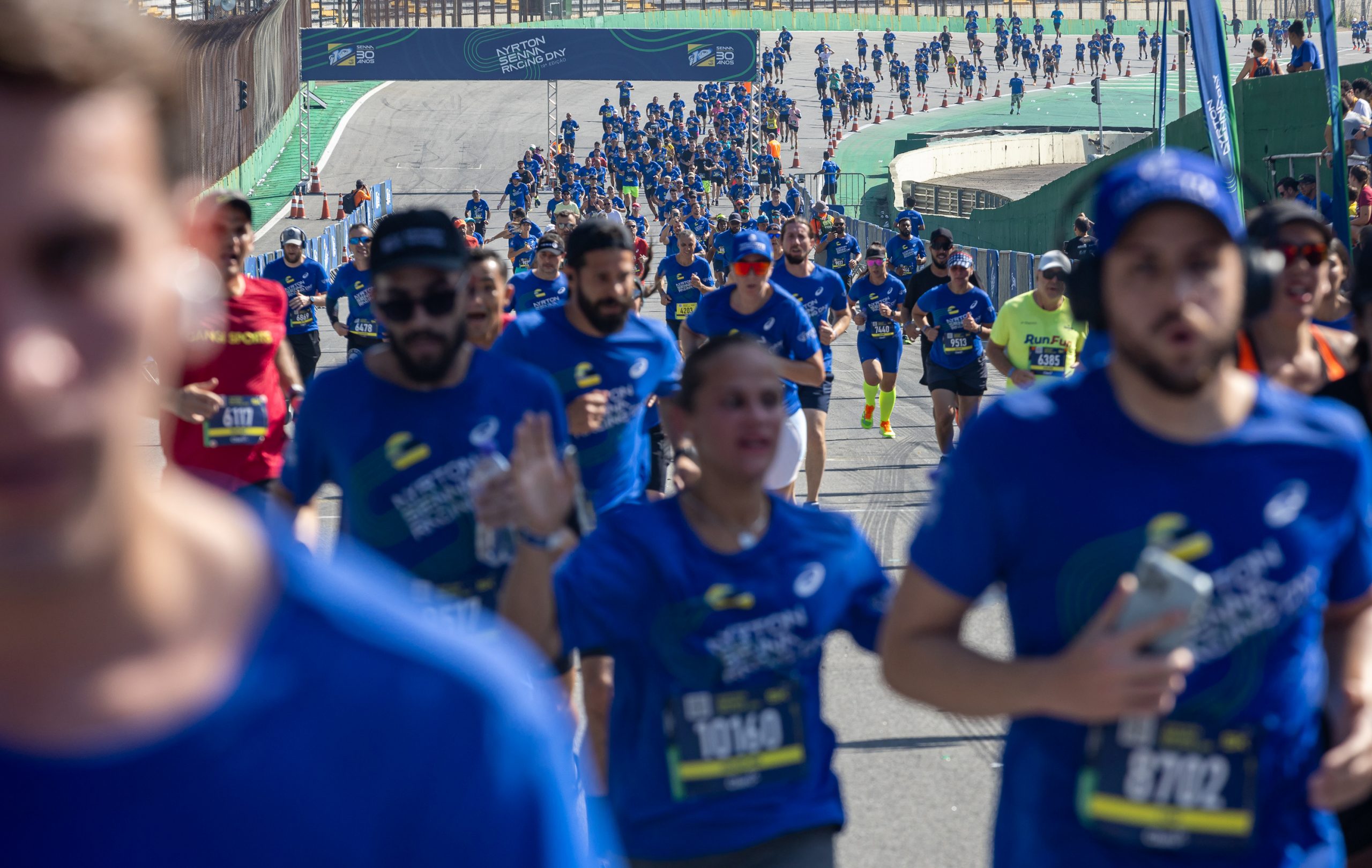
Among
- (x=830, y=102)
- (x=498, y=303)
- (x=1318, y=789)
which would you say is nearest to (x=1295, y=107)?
(x=498, y=303)

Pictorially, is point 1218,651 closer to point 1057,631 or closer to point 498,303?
point 1057,631

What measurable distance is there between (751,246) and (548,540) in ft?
22.7

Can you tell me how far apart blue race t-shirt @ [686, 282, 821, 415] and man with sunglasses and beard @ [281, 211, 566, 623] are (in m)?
5.36

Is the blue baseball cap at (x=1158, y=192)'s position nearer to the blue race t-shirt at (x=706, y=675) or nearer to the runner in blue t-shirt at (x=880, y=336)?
the blue race t-shirt at (x=706, y=675)

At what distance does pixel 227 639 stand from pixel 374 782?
0.12m

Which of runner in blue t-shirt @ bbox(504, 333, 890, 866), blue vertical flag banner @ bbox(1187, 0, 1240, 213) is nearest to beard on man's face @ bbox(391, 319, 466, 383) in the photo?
runner in blue t-shirt @ bbox(504, 333, 890, 866)

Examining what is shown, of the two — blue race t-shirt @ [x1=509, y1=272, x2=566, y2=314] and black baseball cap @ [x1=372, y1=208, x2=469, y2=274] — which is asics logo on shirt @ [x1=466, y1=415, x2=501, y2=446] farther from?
blue race t-shirt @ [x1=509, y1=272, x2=566, y2=314]

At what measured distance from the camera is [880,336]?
53.2 ft

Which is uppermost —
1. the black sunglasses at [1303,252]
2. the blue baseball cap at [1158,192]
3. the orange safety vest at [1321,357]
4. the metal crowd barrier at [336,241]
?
the metal crowd barrier at [336,241]

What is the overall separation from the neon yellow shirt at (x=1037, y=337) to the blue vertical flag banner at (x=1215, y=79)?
1.49m

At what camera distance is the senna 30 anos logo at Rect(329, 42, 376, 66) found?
6725 cm

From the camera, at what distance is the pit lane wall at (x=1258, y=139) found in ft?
81.3

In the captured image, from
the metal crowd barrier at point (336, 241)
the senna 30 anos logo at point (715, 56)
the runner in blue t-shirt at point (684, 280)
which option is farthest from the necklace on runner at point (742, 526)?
the senna 30 anos logo at point (715, 56)

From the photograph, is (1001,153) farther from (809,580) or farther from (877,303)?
(809,580)
